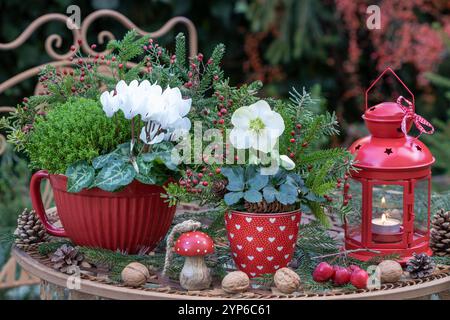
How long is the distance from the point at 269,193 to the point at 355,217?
0.42 meters

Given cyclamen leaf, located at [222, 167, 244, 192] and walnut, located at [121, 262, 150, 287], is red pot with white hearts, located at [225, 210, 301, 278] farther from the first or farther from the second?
walnut, located at [121, 262, 150, 287]

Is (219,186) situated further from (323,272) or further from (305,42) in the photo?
(305,42)

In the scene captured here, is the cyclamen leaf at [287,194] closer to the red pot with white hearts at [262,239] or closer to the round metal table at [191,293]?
the red pot with white hearts at [262,239]

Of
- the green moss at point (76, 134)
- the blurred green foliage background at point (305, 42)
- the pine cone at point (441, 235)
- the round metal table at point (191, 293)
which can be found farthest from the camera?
the blurred green foliage background at point (305, 42)

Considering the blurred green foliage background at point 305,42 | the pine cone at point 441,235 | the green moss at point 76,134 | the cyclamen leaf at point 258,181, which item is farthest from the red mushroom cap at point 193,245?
the blurred green foliage background at point 305,42

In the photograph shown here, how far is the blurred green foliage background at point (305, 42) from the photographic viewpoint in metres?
2.95

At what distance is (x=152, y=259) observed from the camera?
135 centimetres

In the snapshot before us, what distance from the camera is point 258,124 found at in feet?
4.04

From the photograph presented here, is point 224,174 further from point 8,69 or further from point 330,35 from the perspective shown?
point 330,35

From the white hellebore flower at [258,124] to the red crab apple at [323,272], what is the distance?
22 centimetres

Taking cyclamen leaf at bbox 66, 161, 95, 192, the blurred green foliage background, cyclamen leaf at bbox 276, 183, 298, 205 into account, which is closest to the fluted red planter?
cyclamen leaf at bbox 66, 161, 95, 192

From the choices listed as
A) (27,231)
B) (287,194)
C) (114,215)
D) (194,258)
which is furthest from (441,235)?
(27,231)

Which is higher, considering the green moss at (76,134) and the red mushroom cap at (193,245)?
the green moss at (76,134)
